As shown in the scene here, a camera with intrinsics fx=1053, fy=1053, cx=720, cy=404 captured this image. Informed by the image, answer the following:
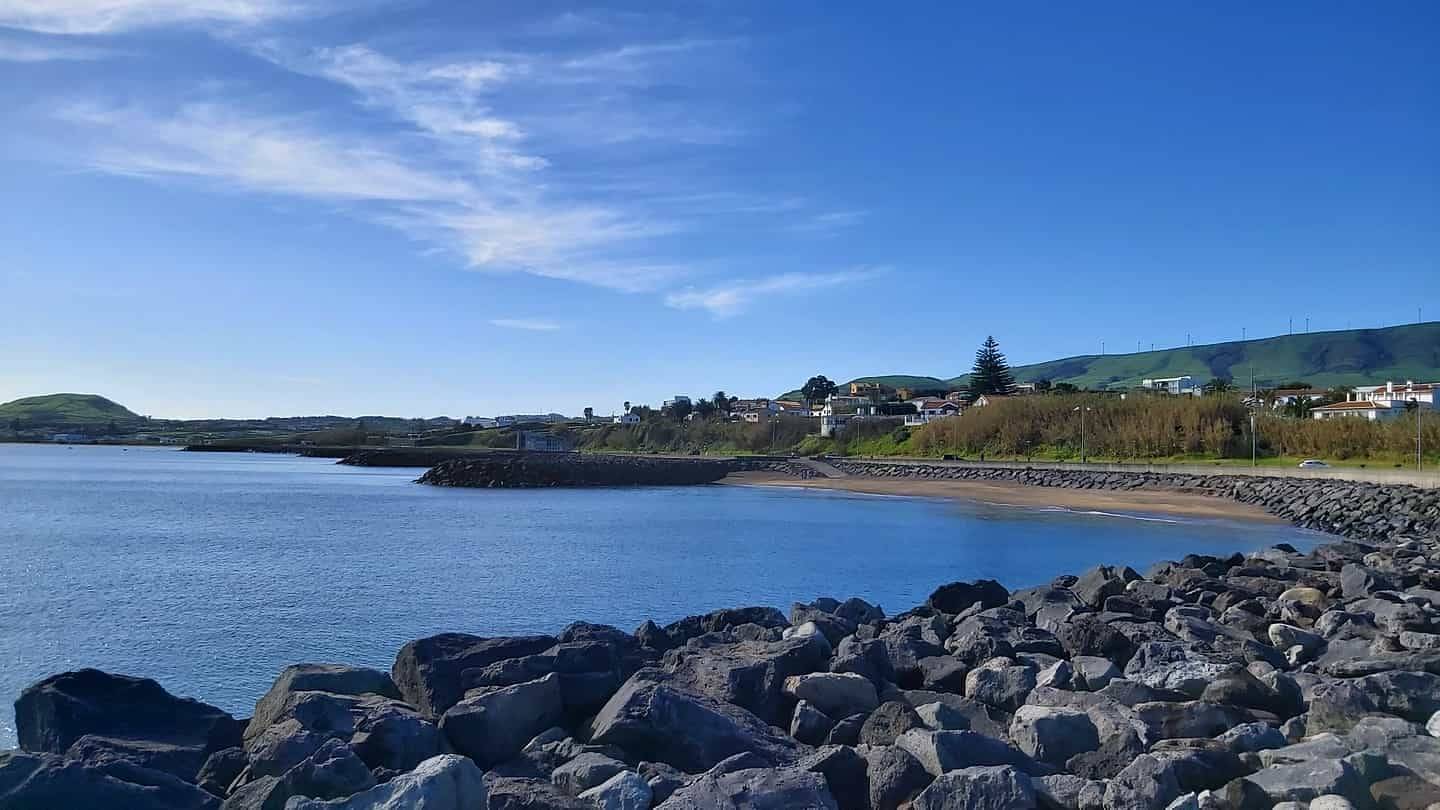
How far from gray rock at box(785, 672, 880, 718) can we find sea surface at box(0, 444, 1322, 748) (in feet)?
20.0

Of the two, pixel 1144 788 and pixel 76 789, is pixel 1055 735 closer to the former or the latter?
pixel 1144 788

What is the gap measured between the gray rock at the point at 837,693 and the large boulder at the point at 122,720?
3921 millimetres

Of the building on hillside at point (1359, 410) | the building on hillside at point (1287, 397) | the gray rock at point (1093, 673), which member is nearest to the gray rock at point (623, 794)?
the gray rock at point (1093, 673)

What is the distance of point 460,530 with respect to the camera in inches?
1353

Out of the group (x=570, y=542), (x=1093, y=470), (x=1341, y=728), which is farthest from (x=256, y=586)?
(x=1093, y=470)

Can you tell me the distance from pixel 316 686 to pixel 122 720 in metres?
1.27

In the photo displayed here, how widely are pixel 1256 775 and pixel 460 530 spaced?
30972 mm

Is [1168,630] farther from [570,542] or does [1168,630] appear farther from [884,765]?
[570,542]

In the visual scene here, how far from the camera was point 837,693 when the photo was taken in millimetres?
7621

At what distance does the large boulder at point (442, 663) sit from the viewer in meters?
7.73

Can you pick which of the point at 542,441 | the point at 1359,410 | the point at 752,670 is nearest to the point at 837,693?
the point at 752,670

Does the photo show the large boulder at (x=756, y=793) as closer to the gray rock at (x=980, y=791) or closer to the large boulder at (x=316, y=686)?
the gray rock at (x=980, y=791)

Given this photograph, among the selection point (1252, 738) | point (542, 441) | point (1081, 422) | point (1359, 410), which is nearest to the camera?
point (1252, 738)

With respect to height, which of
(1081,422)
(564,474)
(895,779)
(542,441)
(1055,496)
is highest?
(1081,422)
